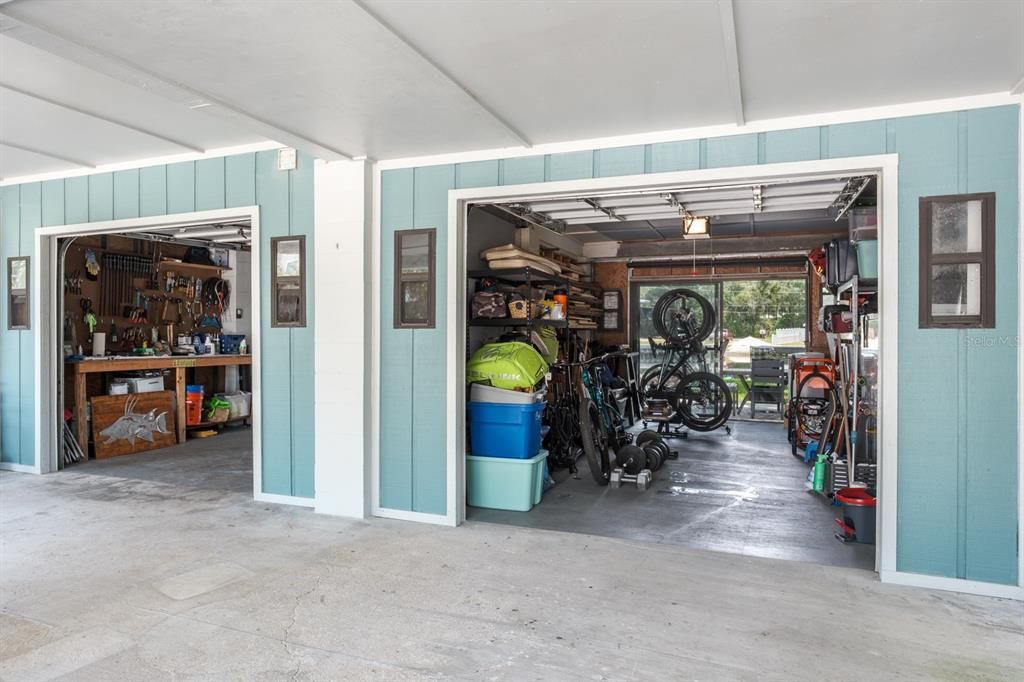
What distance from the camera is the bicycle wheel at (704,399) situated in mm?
8461

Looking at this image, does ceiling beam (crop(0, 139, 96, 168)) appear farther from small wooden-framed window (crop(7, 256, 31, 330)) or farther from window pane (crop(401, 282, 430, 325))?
window pane (crop(401, 282, 430, 325))

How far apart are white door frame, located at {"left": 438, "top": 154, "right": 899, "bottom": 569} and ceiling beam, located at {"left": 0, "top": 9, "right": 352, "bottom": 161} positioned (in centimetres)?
110

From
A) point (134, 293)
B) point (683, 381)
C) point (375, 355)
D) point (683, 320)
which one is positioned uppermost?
point (134, 293)

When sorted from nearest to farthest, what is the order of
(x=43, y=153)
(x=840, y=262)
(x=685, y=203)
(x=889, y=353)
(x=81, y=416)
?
(x=889, y=353), (x=43, y=153), (x=840, y=262), (x=685, y=203), (x=81, y=416)

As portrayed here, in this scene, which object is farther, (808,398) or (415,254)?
(808,398)

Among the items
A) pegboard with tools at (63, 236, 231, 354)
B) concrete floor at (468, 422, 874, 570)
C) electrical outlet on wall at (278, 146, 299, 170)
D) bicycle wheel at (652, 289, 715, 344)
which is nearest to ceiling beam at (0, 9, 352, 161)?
electrical outlet on wall at (278, 146, 299, 170)

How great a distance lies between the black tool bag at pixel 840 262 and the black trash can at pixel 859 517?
69.9 inches

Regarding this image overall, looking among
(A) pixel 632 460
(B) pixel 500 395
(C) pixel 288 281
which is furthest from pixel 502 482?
(C) pixel 288 281

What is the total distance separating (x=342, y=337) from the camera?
180 inches

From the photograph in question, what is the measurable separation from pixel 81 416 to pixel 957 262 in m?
7.68

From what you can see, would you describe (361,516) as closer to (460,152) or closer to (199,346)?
(460,152)

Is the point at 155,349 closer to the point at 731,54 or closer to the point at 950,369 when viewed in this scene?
the point at 731,54

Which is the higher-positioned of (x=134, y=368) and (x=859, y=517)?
(x=134, y=368)

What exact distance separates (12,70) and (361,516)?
3310mm
